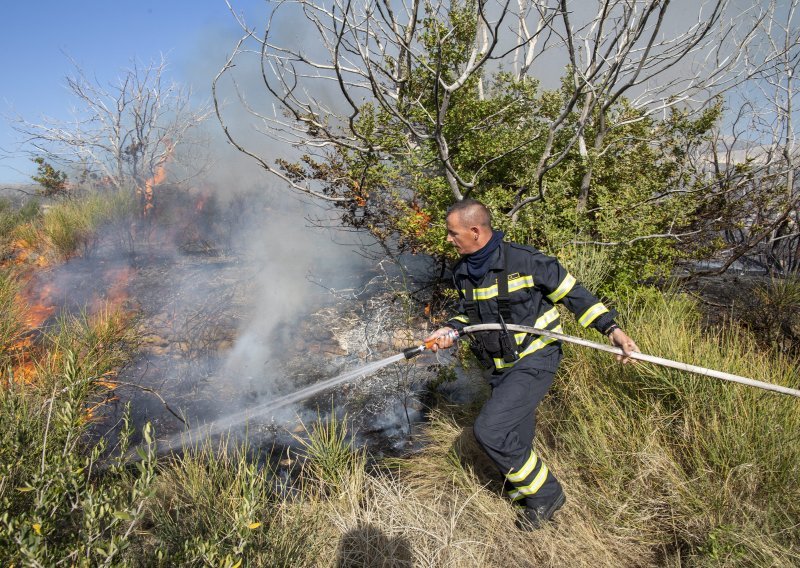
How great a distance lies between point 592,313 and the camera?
2.57 meters

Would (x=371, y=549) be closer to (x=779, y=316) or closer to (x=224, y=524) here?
(x=224, y=524)

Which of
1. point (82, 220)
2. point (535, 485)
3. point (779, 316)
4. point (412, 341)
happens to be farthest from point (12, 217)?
point (779, 316)

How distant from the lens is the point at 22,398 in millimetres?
2785

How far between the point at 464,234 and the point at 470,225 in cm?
7

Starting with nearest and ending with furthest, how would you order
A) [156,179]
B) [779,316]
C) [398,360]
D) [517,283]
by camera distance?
[517,283] < [398,360] < [779,316] < [156,179]

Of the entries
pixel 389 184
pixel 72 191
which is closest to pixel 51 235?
pixel 72 191

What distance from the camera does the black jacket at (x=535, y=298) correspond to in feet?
8.57

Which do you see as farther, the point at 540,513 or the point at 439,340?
the point at 439,340

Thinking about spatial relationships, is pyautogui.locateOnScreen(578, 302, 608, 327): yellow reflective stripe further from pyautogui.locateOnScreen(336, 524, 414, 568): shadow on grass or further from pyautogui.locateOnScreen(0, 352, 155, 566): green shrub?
pyautogui.locateOnScreen(0, 352, 155, 566): green shrub

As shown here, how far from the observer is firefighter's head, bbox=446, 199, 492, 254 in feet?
8.82

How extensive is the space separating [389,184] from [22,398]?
14.1 feet

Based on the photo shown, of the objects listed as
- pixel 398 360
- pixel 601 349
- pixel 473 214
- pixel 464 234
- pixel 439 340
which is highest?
pixel 473 214

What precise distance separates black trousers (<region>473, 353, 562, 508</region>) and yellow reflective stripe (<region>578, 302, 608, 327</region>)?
34 cm

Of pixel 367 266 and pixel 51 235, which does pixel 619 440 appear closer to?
pixel 367 266
